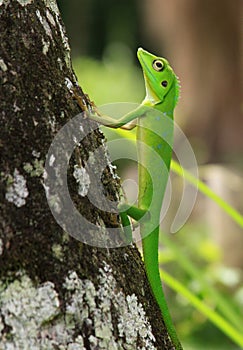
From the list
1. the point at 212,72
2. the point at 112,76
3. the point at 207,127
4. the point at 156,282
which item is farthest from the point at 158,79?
the point at 112,76

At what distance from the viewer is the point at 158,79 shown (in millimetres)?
1923

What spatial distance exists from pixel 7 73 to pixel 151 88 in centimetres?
63

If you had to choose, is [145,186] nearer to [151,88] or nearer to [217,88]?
[151,88]

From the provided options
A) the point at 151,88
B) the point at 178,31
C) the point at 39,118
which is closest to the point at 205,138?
the point at 178,31

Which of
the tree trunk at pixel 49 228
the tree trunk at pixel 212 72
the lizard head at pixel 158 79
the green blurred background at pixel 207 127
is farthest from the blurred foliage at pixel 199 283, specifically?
the tree trunk at pixel 212 72

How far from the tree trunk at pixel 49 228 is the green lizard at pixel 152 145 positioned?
0.15 metres

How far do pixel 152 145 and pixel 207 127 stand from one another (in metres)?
6.43

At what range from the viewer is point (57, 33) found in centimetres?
150

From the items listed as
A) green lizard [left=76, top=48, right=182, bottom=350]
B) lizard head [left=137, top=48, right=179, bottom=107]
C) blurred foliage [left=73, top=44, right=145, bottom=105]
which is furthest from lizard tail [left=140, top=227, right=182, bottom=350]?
blurred foliage [left=73, top=44, right=145, bottom=105]

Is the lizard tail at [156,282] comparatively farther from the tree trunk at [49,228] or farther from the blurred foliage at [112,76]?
the blurred foliage at [112,76]

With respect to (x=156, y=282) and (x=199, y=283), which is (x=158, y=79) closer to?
(x=156, y=282)

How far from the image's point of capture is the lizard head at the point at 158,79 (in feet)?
6.20

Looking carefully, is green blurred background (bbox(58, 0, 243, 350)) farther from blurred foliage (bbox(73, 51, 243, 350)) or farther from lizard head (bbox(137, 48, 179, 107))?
lizard head (bbox(137, 48, 179, 107))

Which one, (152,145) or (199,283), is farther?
(199,283)
